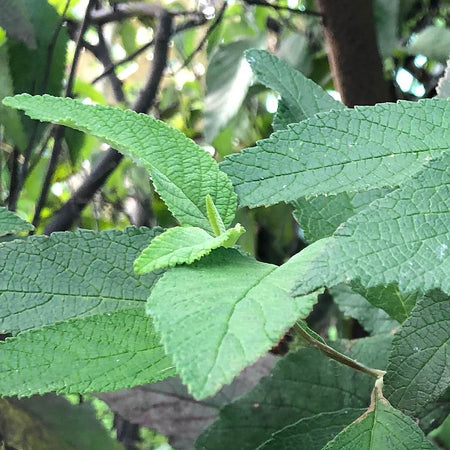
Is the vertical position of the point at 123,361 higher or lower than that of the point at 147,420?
higher

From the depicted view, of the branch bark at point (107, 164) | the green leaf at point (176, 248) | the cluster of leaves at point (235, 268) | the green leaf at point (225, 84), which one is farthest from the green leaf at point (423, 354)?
the green leaf at point (225, 84)

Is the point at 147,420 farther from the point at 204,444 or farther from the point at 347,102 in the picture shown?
the point at 347,102

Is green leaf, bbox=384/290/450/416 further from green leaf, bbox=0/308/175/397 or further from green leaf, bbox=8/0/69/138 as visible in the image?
green leaf, bbox=8/0/69/138

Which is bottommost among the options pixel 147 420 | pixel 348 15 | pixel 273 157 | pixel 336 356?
pixel 147 420

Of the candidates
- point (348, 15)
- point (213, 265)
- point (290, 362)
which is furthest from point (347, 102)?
point (213, 265)

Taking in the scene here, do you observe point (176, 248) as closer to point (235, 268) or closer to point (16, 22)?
point (235, 268)

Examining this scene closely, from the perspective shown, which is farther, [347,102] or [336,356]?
[347,102]

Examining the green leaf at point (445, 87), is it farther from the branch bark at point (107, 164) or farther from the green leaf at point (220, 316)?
the branch bark at point (107, 164)

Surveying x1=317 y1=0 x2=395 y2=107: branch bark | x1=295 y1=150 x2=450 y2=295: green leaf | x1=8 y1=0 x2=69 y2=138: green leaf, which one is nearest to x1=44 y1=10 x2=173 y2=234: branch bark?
x1=8 y1=0 x2=69 y2=138: green leaf
